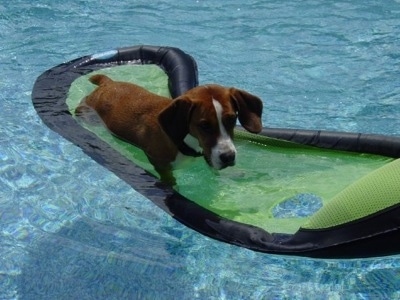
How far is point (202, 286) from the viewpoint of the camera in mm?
3998

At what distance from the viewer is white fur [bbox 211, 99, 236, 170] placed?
4.29 metres

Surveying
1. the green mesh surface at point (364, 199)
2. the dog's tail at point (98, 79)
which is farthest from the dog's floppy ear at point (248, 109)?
the dog's tail at point (98, 79)

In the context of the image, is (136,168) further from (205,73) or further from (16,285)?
(205,73)

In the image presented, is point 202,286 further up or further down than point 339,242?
further down

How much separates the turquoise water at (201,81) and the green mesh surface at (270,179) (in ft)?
0.79

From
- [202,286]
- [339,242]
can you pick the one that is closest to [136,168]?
[202,286]

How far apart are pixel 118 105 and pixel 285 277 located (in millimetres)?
1979

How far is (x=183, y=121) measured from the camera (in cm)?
445

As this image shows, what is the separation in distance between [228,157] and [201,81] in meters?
2.65

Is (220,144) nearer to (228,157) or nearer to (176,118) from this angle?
(228,157)

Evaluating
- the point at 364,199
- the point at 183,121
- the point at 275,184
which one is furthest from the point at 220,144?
the point at 364,199

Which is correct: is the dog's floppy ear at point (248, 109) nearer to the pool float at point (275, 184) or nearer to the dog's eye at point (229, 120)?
the dog's eye at point (229, 120)

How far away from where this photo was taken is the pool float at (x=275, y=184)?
12.0 feet

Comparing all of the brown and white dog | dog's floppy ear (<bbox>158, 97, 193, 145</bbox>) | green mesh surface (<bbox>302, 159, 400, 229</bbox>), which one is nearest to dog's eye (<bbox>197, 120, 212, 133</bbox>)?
the brown and white dog
